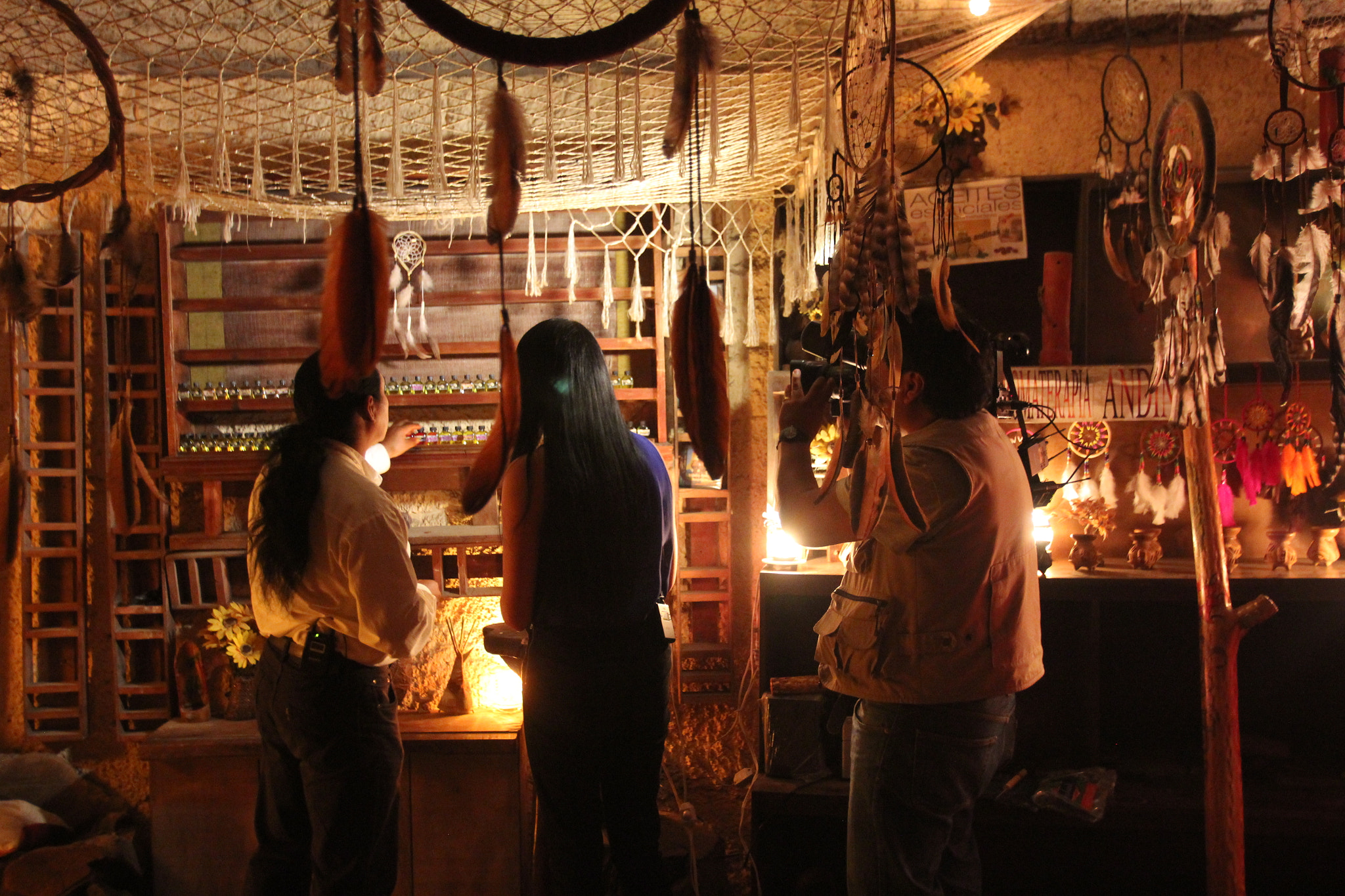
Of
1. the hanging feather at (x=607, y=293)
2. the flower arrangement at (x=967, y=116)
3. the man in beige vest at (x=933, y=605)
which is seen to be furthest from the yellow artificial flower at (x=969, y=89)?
the man in beige vest at (x=933, y=605)

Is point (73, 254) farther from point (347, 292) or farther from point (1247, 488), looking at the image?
point (1247, 488)

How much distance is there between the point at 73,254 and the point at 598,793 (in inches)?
66.5

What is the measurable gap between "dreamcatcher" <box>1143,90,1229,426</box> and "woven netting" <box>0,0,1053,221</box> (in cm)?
50

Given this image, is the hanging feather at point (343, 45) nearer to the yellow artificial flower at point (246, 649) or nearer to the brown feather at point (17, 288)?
the brown feather at point (17, 288)

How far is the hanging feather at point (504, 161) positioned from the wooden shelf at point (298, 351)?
2047mm

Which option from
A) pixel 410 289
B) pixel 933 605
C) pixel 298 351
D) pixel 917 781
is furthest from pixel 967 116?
pixel 298 351

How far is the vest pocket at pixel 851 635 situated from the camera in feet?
5.50

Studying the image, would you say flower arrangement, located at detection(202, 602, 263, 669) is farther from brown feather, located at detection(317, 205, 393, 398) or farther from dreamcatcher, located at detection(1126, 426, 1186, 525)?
dreamcatcher, located at detection(1126, 426, 1186, 525)

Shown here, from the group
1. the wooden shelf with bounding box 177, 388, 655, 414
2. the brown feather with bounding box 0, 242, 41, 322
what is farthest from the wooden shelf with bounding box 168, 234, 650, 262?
the brown feather with bounding box 0, 242, 41, 322

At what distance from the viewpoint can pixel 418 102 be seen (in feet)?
8.46

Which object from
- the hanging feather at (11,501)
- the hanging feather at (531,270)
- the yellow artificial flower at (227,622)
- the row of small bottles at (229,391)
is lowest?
the yellow artificial flower at (227,622)

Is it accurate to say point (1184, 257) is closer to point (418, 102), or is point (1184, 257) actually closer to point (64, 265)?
point (418, 102)

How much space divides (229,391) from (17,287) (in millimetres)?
1470

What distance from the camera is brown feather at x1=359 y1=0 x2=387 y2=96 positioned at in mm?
1109
